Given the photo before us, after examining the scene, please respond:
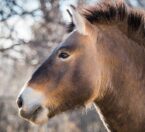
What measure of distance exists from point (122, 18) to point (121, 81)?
1.89 ft

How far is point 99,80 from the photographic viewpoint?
14.3 ft

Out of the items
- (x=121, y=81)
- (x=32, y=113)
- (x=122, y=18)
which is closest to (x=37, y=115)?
(x=32, y=113)

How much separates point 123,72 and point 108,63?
0.14 m

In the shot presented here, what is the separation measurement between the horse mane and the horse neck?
0.27 feet

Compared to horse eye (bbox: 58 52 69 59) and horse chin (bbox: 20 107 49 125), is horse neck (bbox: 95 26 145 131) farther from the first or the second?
horse chin (bbox: 20 107 49 125)

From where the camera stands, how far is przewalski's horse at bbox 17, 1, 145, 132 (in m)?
4.20

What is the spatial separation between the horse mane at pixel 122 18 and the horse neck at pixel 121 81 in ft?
0.27

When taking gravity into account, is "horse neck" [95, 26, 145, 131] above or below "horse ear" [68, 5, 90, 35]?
below

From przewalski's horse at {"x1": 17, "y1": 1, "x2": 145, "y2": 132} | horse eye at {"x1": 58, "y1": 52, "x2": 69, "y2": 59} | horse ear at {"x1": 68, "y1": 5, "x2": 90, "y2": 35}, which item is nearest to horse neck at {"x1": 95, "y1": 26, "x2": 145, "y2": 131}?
przewalski's horse at {"x1": 17, "y1": 1, "x2": 145, "y2": 132}

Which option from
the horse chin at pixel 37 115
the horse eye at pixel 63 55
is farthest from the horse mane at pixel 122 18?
the horse chin at pixel 37 115

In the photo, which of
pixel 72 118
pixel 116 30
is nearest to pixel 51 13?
pixel 72 118

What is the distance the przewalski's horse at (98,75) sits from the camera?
4.20 meters

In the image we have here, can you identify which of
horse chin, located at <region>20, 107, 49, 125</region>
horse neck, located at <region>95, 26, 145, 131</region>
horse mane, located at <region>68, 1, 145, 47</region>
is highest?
horse mane, located at <region>68, 1, 145, 47</region>

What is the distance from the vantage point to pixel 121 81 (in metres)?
4.36
